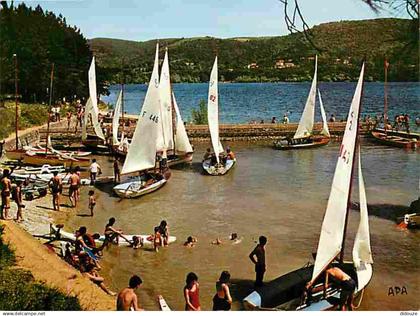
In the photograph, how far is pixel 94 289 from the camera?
8453 mm

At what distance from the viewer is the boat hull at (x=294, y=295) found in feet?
27.0

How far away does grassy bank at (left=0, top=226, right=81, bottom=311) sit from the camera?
6744 mm

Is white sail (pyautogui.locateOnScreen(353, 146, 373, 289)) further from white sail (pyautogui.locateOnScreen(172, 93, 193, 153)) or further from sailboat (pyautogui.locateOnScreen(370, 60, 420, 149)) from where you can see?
sailboat (pyautogui.locateOnScreen(370, 60, 420, 149))

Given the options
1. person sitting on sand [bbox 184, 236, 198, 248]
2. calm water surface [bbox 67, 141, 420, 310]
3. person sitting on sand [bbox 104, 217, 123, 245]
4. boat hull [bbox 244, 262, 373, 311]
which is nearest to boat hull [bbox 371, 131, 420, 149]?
calm water surface [bbox 67, 141, 420, 310]

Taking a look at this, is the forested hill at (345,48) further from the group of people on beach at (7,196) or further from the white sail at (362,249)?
the group of people on beach at (7,196)

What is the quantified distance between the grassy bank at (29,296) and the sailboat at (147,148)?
32.3 ft

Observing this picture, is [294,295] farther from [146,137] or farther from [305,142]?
[305,142]

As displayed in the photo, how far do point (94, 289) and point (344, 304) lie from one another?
140 inches

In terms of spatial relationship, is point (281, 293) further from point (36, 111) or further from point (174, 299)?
point (36, 111)

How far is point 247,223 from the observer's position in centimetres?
1387

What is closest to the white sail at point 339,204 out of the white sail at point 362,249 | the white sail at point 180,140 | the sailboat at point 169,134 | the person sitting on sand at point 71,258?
the white sail at point 362,249

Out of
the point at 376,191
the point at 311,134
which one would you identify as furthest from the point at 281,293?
the point at 311,134

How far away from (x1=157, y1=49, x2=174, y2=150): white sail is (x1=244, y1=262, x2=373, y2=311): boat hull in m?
11.7

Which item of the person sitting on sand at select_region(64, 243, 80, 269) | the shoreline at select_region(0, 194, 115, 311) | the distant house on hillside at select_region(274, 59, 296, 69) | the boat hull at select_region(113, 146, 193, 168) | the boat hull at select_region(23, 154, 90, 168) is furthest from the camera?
the boat hull at select_region(113, 146, 193, 168)
